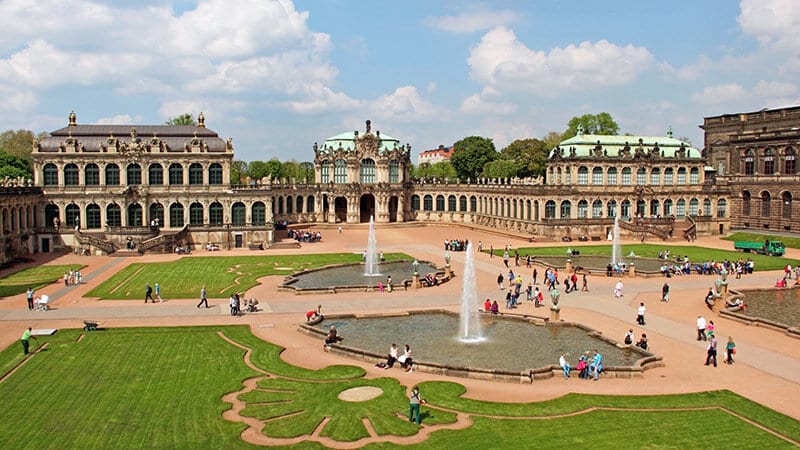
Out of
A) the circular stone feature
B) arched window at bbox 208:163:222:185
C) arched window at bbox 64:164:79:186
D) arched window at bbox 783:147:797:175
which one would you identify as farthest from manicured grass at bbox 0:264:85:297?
arched window at bbox 783:147:797:175

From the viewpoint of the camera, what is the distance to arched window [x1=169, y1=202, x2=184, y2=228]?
3671 inches

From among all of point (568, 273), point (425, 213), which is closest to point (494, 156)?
point (425, 213)

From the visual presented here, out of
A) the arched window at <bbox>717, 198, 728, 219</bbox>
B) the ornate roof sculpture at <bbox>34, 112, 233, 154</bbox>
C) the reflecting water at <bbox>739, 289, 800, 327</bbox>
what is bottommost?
the reflecting water at <bbox>739, 289, 800, 327</bbox>

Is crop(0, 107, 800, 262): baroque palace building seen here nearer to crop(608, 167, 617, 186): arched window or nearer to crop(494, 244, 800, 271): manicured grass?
crop(608, 167, 617, 186): arched window

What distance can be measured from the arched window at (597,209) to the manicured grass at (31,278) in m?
71.6

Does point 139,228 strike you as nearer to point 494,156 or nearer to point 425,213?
point 425,213

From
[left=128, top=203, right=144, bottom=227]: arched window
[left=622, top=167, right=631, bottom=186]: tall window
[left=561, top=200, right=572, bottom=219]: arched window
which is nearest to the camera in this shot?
[left=128, top=203, right=144, bottom=227]: arched window

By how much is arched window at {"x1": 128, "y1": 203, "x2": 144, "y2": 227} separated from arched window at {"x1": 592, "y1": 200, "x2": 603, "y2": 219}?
65148 mm

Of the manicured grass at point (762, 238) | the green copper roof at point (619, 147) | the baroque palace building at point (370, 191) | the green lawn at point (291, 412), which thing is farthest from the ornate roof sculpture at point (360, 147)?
the green lawn at point (291, 412)

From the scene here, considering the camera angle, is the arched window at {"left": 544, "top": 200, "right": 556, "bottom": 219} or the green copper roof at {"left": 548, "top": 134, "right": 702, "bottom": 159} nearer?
the arched window at {"left": 544, "top": 200, "right": 556, "bottom": 219}

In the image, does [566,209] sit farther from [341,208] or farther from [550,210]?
[341,208]

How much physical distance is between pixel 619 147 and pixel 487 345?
78.9 metres

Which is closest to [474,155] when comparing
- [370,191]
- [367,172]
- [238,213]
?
[367,172]

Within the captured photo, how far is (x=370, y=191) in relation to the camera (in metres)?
125
